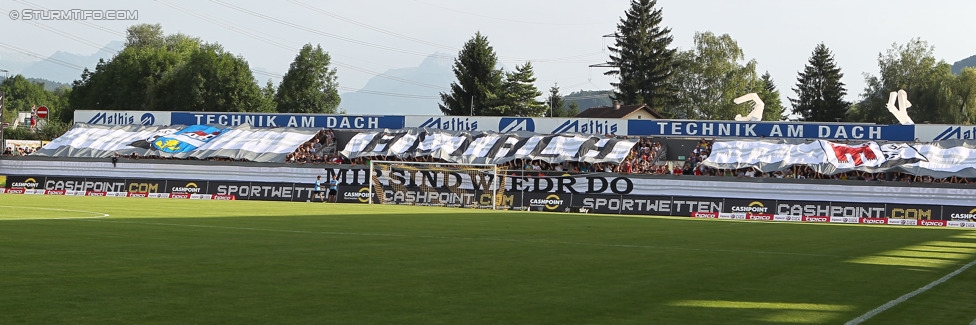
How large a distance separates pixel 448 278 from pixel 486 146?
44787mm

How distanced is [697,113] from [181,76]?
192 feet

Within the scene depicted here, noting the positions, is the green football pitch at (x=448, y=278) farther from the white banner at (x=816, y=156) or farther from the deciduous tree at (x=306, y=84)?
the deciduous tree at (x=306, y=84)

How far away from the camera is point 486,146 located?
58.6m

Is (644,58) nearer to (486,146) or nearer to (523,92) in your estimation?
(523,92)

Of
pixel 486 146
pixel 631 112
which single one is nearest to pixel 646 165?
pixel 486 146

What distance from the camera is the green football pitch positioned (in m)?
10.4

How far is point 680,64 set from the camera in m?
118

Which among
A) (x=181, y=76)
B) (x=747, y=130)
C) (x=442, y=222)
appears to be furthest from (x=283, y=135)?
(x=181, y=76)

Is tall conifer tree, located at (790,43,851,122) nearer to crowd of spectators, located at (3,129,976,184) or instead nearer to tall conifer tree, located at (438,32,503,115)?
Result: tall conifer tree, located at (438,32,503,115)

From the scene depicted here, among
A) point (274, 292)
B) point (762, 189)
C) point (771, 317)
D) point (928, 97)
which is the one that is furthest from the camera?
point (928, 97)

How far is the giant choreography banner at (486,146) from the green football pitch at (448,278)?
30.8 metres

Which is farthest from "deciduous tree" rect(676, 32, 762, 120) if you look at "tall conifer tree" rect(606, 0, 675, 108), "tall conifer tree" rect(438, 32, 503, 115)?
"tall conifer tree" rect(438, 32, 503, 115)

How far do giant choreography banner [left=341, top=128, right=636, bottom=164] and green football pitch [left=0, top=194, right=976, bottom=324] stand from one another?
101 ft

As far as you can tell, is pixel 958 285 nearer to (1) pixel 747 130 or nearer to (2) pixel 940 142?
(2) pixel 940 142
